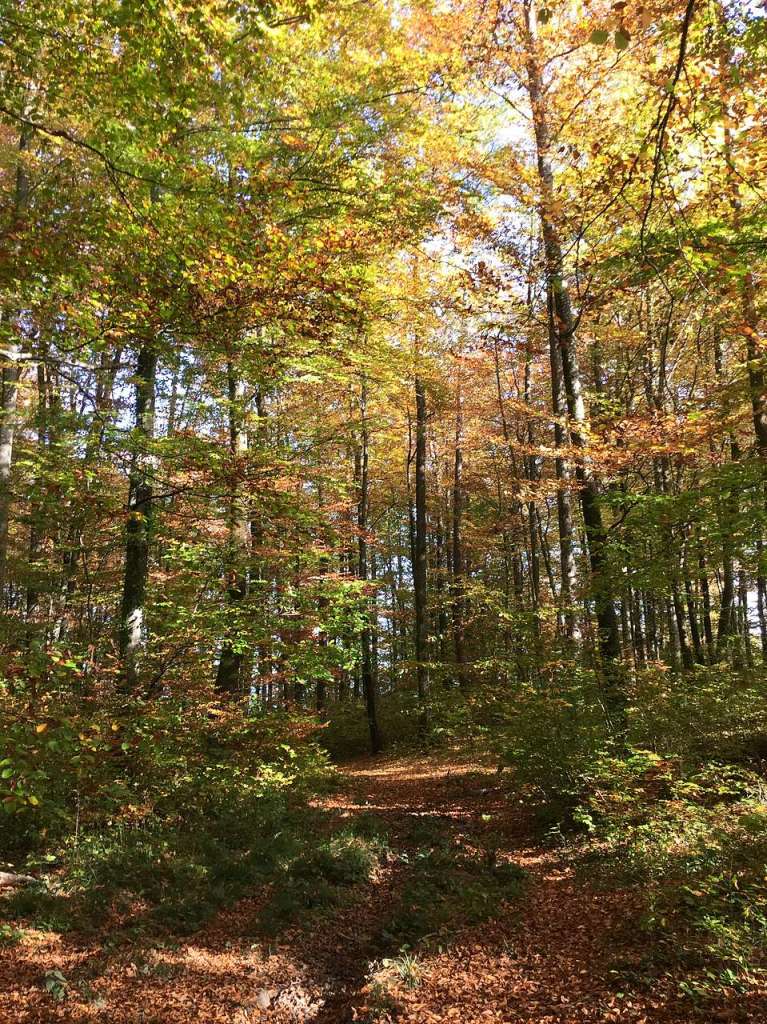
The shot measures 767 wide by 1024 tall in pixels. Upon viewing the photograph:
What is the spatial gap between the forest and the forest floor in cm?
4

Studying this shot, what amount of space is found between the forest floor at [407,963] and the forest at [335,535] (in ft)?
0.12

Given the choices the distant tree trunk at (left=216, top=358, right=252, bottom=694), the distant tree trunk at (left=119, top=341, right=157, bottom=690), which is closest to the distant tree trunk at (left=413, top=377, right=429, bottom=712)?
the distant tree trunk at (left=216, top=358, right=252, bottom=694)

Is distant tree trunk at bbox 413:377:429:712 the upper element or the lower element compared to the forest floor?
upper

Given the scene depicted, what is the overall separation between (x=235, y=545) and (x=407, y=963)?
606 cm

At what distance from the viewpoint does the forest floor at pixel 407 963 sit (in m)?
4.22

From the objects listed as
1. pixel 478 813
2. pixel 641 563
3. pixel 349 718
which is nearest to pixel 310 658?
pixel 478 813

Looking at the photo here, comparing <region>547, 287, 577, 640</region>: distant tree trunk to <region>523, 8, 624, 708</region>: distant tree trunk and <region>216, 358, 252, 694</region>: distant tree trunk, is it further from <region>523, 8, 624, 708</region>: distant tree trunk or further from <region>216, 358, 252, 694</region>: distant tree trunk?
<region>216, 358, 252, 694</region>: distant tree trunk

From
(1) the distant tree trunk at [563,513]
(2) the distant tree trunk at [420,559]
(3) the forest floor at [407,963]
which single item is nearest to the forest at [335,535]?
(3) the forest floor at [407,963]

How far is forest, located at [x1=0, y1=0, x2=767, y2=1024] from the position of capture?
4.61 meters

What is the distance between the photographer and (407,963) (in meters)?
4.94

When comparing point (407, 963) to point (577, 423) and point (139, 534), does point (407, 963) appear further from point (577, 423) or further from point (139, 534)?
point (577, 423)

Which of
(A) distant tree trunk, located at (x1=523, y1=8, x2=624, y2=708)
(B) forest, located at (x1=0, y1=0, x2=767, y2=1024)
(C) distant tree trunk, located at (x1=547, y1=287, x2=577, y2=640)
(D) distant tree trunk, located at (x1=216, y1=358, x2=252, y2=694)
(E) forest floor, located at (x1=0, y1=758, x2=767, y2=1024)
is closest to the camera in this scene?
(E) forest floor, located at (x1=0, y1=758, x2=767, y2=1024)

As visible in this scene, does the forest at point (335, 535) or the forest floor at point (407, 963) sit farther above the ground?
the forest at point (335, 535)

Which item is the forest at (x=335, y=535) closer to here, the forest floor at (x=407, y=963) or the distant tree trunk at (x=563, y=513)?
the forest floor at (x=407, y=963)
